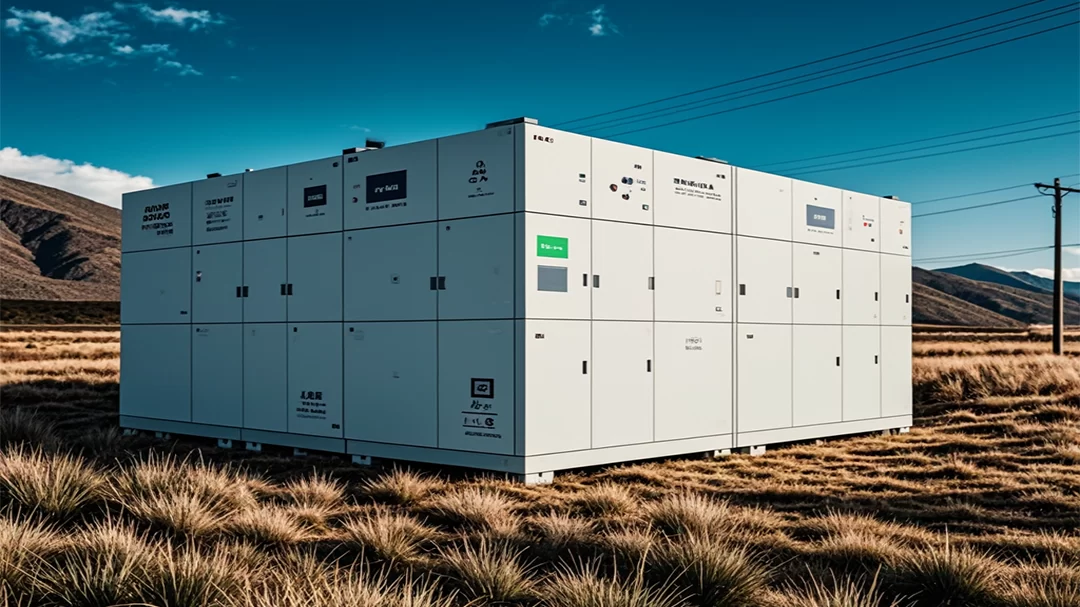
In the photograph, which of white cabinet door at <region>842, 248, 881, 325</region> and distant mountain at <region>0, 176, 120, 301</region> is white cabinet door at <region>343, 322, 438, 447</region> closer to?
white cabinet door at <region>842, 248, 881, 325</region>

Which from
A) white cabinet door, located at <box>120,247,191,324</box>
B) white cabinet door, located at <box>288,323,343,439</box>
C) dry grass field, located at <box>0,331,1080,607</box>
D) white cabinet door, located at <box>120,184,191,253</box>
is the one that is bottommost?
dry grass field, located at <box>0,331,1080,607</box>

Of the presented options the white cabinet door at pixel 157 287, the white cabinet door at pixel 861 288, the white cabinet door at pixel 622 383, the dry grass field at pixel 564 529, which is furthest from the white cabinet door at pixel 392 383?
the white cabinet door at pixel 861 288

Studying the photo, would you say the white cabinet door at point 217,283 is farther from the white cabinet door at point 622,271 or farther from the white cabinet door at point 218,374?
the white cabinet door at point 622,271

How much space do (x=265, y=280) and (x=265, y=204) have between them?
115 centimetres

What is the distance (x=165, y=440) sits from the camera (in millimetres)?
16484

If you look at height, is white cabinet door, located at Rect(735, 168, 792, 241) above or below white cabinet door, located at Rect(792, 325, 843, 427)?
above

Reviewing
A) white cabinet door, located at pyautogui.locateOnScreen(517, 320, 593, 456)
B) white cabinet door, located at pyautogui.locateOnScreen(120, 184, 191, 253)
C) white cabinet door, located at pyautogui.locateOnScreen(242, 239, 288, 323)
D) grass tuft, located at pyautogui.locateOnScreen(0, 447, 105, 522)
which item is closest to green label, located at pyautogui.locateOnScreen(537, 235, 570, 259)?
white cabinet door, located at pyautogui.locateOnScreen(517, 320, 593, 456)

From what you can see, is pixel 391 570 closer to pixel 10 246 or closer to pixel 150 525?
pixel 150 525

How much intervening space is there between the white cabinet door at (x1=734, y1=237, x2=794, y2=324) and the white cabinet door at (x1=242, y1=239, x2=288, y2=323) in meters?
6.70

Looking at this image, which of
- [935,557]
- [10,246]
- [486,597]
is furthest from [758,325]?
[10,246]

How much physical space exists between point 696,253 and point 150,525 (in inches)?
321

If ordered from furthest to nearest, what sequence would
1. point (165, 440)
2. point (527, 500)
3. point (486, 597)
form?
point (165, 440) → point (527, 500) → point (486, 597)

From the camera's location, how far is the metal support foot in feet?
37.8

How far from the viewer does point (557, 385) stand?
1198 centimetres
